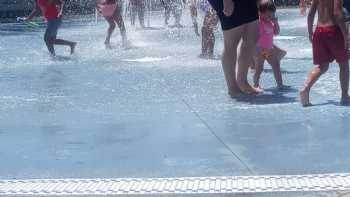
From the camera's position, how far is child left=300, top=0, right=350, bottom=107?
27.0 ft

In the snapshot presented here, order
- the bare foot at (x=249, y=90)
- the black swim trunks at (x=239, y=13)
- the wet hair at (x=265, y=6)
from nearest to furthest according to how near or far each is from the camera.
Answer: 1. the black swim trunks at (x=239, y=13)
2. the bare foot at (x=249, y=90)
3. the wet hair at (x=265, y=6)

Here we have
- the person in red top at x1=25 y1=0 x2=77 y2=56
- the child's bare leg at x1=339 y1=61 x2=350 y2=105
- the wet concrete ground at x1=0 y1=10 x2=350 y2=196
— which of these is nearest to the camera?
the wet concrete ground at x1=0 y1=10 x2=350 y2=196

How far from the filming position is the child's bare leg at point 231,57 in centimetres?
913

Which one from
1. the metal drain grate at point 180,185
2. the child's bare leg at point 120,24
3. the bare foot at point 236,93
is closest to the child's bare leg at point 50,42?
the child's bare leg at point 120,24

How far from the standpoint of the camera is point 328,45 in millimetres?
8344

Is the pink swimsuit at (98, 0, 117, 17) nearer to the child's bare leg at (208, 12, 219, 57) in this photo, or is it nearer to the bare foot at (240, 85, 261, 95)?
the child's bare leg at (208, 12, 219, 57)

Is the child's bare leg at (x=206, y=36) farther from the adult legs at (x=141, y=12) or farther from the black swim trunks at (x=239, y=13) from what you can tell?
the adult legs at (x=141, y=12)

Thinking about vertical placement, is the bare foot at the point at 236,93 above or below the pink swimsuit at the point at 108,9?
above

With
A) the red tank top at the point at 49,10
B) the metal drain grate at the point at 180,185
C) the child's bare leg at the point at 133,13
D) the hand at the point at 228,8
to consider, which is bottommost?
the child's bare leg at the point at 133,13

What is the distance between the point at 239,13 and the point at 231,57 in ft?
1.56

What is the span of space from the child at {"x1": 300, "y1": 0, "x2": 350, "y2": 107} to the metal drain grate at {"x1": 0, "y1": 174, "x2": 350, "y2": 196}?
2.55m

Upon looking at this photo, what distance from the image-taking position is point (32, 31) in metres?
20.1

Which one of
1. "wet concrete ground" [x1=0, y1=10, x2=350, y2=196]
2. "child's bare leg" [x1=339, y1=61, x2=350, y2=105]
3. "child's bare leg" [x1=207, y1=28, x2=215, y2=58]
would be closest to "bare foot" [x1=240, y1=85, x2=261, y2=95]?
"wet concrete ground" [x1=0, y1=10, x2=350, y2=196]

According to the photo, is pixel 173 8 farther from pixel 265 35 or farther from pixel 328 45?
pixel 328 45
